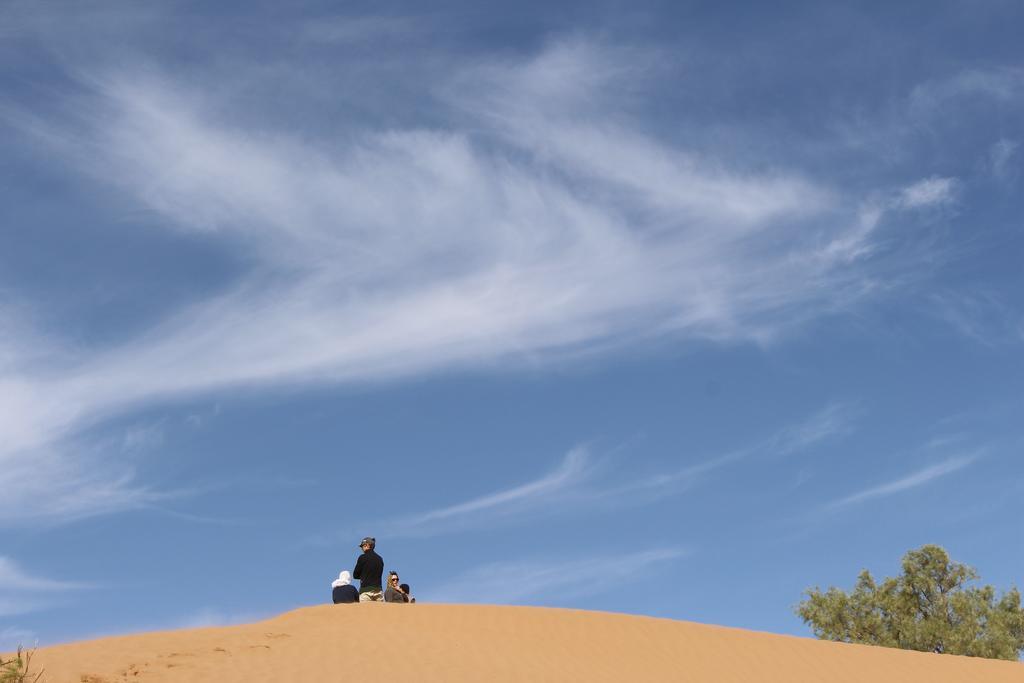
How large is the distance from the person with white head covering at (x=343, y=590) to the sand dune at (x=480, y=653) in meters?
0.71

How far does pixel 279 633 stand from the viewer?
16.6 metres

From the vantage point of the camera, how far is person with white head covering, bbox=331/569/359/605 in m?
19.4

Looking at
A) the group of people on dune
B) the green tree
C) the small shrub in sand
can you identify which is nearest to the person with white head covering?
the group of people on dune

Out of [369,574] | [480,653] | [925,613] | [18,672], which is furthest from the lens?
[925,613]

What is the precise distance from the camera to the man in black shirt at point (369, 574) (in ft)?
63.8

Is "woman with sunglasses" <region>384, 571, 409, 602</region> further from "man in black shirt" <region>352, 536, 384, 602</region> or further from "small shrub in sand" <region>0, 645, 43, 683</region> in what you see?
"small shrub in sand" <region>0, 645, 43, 683</region>

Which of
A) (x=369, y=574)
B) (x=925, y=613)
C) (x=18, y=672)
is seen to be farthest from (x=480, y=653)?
(x=925, y=613)

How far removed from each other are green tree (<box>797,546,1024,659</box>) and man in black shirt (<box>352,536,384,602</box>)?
27569mm

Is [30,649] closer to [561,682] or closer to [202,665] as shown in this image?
[202,665]

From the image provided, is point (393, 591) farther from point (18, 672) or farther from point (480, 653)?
point (18, 672)

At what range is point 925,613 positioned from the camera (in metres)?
41.0

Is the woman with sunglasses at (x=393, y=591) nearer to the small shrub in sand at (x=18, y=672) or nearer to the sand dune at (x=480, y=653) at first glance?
the sand dune at (x=480, y=653)

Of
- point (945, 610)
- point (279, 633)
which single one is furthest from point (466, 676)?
point (945, 610)

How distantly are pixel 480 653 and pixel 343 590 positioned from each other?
4.04 m
